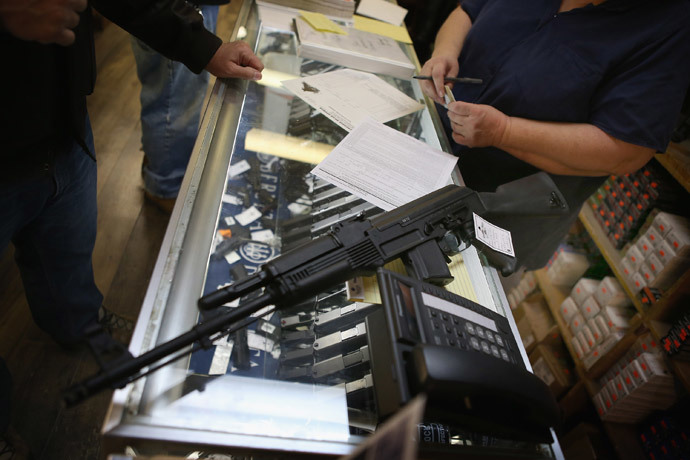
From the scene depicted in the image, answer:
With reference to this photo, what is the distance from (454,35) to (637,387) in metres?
1.51

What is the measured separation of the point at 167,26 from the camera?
1.00 m

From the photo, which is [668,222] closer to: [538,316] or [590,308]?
[590,308]

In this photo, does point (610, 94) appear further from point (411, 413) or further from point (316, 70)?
point (411, 413)

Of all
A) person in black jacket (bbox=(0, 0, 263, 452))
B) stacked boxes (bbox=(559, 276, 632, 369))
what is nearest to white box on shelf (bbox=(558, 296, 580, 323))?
stacked boxes (bbox=(559, 276, 632, 369))

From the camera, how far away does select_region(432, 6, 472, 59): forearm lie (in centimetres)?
139

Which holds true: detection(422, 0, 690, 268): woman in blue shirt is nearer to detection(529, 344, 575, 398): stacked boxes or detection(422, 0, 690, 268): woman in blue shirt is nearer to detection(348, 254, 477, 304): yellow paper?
detection(348, 254, 477, 304): yellow paper

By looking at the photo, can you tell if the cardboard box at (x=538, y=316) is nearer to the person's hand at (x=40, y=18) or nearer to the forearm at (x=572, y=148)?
the forearm at (x=572, y=148)

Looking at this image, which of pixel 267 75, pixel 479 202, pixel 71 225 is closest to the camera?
pixel 479 202

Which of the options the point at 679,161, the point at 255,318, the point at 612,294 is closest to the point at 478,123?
the point at 255,318

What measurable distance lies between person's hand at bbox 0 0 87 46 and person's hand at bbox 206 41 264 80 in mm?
492

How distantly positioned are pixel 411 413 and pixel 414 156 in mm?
886

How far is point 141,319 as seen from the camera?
0.63 meters

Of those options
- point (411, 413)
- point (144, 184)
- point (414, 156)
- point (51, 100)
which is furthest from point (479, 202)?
point (144, 184)

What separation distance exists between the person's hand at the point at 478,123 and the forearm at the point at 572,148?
0.02 metres
